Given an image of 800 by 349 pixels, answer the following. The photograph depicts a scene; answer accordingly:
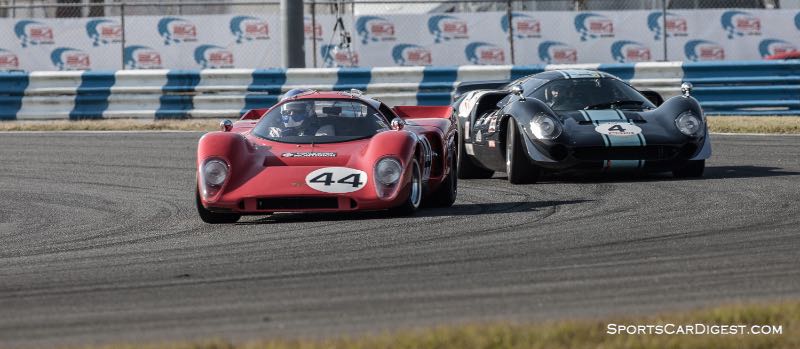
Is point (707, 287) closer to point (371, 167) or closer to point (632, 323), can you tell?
point (632, 323)

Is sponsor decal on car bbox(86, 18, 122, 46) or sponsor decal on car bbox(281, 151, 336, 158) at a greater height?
sponsor decal on car bbox(86, 18, 122, 46)

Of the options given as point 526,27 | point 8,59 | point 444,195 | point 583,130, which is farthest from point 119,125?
point 444,195

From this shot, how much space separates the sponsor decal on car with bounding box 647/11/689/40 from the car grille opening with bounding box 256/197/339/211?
15413mm

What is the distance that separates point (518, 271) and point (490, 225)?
83.1 inches

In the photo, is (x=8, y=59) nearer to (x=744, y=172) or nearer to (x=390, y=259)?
(x=744, y=172)

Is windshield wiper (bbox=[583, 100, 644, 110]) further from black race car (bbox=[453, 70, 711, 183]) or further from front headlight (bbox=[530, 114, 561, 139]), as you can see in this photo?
front headlight (bbox=[530, 114, 561, 139])

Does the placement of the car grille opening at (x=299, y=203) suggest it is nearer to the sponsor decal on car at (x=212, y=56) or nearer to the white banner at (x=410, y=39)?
the white banner at (x=410, y=39)

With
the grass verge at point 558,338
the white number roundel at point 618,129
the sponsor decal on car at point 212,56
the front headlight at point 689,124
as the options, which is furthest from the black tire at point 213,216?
the sponsor decal on car at point 212,56

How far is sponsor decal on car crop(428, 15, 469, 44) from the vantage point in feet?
78.6

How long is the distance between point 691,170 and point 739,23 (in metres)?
12.5

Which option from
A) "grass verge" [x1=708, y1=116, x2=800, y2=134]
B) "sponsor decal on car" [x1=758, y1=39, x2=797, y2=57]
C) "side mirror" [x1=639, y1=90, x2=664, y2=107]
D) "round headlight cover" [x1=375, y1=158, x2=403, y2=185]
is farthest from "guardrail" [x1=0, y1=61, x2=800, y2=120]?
"round headlight cover" [x1=375, y1=158, x2=403, y2=185]

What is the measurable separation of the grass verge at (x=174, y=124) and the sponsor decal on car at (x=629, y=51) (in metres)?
4.99

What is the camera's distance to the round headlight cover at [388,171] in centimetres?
942

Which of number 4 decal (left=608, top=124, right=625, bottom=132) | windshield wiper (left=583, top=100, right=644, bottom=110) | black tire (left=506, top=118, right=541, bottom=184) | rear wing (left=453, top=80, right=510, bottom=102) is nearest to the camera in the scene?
number 4 decal (left=608, top=124, right=625, bottom=132)
